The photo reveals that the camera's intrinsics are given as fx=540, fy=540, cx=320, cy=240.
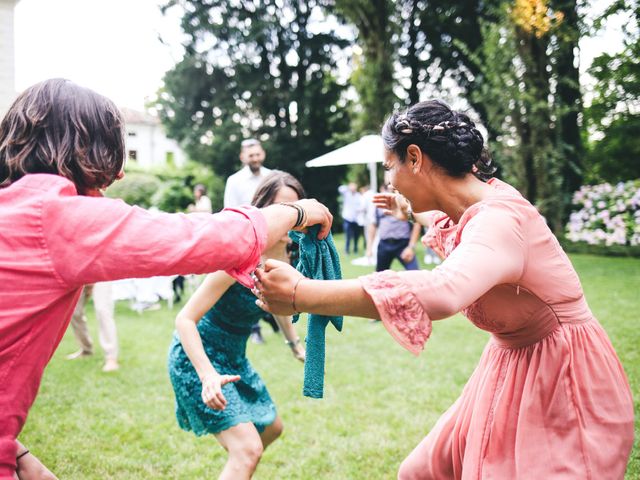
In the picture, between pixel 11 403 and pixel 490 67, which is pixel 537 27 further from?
pixel 11 403

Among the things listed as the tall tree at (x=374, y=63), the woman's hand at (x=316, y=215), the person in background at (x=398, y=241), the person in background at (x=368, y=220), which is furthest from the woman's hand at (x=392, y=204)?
the tall tree at (x=374, y=63)

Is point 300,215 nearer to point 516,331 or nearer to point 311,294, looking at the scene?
point 311,294

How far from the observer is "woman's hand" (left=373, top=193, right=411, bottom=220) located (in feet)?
10.0

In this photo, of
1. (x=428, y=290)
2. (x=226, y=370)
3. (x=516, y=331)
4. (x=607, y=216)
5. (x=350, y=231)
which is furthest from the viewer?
(x=350, y=231)

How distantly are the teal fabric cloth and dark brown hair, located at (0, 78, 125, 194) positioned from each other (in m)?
0.96

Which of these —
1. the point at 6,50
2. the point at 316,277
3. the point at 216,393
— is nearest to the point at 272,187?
the point at 316,277

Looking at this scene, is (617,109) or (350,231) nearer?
(617,109)

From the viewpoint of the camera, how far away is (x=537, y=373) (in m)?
1.94

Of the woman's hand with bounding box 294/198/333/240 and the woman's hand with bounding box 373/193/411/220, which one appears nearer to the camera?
the woman's hand with bounding box 294/198/333/240

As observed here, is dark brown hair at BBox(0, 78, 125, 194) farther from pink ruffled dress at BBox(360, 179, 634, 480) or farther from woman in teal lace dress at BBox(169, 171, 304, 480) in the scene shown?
woman in teal lace dress at BBox(169, 171, 304, 480)

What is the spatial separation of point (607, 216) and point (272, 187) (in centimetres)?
1378

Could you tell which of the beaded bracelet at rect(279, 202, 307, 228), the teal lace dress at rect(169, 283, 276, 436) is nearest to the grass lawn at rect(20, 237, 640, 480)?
the teal lace dress at rect(169, 283, 276, 436)

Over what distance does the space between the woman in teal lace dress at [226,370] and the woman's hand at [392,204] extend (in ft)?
1.91

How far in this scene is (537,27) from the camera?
15.0 meters
